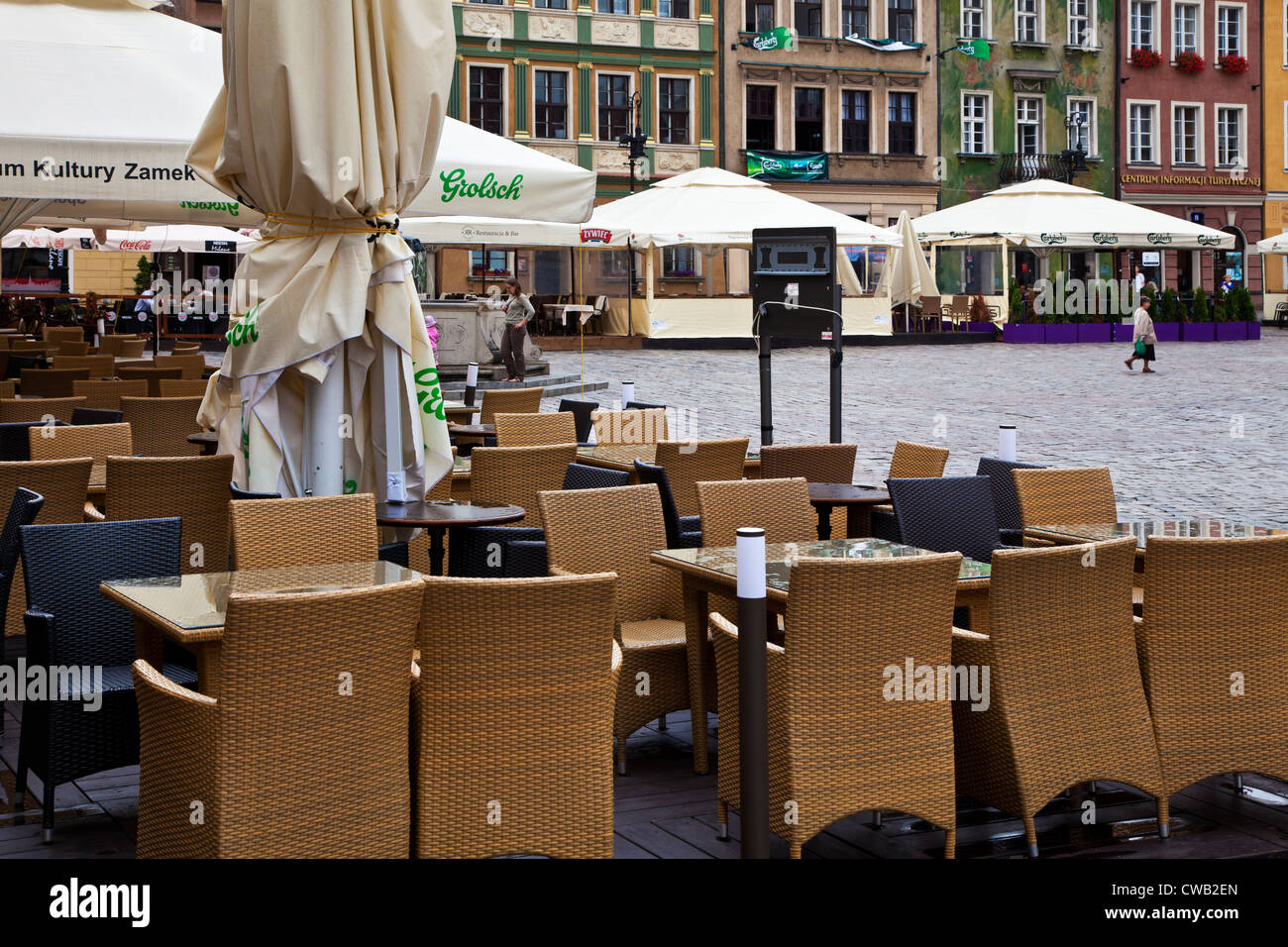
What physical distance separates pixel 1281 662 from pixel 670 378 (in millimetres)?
20517

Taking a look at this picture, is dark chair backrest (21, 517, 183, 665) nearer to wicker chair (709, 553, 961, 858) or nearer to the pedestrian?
wicker chair (709, 553, 961, 858)

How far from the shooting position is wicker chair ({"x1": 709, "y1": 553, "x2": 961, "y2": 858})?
446 cm

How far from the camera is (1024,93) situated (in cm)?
4725

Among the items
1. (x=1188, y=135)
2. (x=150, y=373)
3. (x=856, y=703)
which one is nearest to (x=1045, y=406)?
(x=150, y=373)

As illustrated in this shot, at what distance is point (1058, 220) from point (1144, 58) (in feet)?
77.1

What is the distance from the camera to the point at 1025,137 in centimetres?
4741

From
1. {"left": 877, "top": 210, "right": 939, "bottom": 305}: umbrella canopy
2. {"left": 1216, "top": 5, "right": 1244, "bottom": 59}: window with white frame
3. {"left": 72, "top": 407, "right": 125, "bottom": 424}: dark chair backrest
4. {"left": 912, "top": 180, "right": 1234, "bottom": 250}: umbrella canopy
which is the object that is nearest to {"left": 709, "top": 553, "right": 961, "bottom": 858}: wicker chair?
{"left": 72, "top": 407, "right": 125, "bottom": 424}: dark chair backrest

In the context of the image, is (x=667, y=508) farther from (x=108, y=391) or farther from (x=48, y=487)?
(x=108, y=391)

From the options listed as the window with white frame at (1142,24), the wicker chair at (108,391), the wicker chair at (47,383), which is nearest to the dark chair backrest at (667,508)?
the wicker chair at (108,391)

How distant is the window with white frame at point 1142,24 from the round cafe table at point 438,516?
46.2 meters

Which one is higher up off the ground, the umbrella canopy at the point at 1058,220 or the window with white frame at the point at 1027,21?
the window with white frame at the point at 1027,21

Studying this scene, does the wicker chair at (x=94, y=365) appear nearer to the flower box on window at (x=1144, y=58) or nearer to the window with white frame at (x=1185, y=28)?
the flower box on window at (x=1144, y=58)

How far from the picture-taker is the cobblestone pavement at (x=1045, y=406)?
45.3 feet

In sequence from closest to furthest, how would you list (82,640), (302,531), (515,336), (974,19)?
(82,640), (302,531), (515,336), (974,19)
